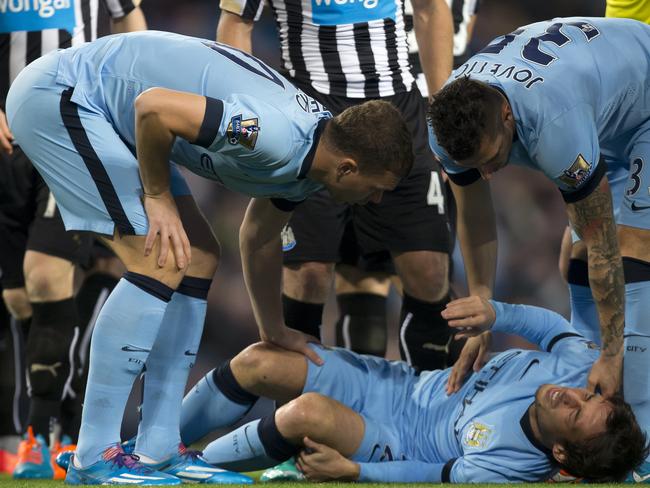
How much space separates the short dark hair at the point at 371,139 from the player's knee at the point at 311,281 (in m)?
1.01

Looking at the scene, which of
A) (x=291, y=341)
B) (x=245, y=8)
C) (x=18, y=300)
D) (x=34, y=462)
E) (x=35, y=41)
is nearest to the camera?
(x=291, y=341)

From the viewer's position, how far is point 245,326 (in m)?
5.86

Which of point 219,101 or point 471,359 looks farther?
point 471,359

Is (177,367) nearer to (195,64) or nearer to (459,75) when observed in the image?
(195,64)

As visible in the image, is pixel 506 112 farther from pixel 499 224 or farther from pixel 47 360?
pixel 499 224

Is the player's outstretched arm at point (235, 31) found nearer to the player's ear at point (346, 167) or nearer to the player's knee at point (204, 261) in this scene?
the player's knee at point (204, 261)

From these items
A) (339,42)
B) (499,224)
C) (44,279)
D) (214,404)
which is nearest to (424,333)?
(214,404)

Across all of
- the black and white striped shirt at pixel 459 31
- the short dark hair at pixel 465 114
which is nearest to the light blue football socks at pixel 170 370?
the short dark hair at pixel 465 114

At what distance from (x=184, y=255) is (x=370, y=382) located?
95cm

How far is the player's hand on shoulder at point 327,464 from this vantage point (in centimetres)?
339

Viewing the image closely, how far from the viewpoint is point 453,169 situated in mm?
3666

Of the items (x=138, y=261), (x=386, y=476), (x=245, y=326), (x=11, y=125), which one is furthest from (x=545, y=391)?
(x=245, y=326)

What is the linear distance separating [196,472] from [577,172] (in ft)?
4.67

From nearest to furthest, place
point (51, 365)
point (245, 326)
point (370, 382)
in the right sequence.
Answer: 1. point (370, 382)
2. point (51, 365)
3. point (245, 326)
